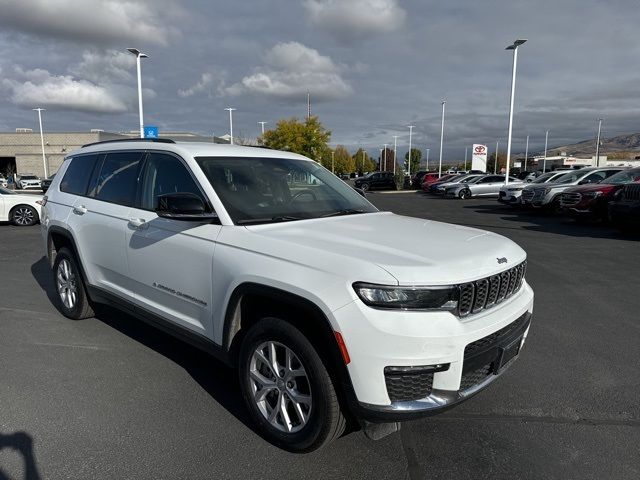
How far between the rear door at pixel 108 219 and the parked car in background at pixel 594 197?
1362 centimetres

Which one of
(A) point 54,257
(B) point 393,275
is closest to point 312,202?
(B) point 393,275

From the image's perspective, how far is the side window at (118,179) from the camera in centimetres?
413

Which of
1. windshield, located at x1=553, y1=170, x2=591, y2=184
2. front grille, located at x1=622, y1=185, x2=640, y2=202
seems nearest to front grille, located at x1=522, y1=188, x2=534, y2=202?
windshield, located at x1=553, y1=170, x2=591, y2=184

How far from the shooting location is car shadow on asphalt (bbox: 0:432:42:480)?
259 cm

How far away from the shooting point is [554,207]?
17.2 metres

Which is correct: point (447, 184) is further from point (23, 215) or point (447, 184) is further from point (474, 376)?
point (474, 376)

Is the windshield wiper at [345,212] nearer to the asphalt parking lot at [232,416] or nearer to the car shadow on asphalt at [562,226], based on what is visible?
the asphalt parking lot at [232,416]

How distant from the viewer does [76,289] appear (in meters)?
4.96

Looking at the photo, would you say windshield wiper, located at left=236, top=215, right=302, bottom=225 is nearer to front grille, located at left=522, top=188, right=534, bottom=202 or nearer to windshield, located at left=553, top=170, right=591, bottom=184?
front grille, located at left=522, top=188, right=534, bottom=202

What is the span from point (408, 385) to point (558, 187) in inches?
671

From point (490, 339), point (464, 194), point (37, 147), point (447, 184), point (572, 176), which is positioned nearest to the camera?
point (490, 339)

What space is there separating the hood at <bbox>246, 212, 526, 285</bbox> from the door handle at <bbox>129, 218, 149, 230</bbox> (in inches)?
45.1

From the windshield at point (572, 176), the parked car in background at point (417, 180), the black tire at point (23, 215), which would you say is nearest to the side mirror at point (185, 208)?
the black tire at point (23, 215)

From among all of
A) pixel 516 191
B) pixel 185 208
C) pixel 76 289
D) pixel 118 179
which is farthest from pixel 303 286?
pixel 516 191
